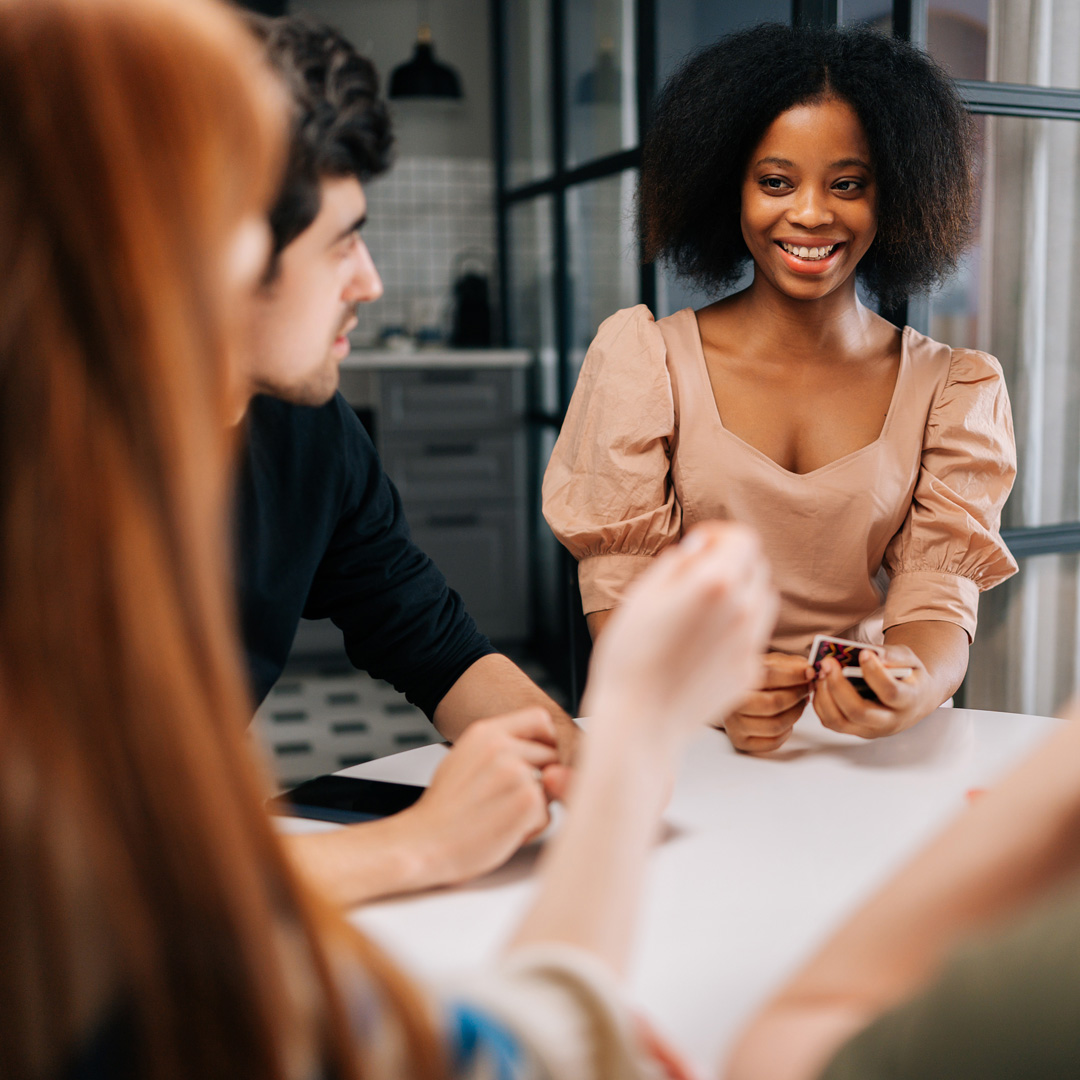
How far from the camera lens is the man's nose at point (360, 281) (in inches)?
39.8

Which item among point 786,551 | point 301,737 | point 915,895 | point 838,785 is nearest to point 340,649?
point 301,737

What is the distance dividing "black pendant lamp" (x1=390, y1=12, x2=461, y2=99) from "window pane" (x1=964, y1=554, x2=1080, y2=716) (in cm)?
278

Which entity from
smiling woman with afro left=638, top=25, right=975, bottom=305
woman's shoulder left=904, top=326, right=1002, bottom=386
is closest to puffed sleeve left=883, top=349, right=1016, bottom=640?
woman's shoulder left=904, top=326, right=1002, bottom=386

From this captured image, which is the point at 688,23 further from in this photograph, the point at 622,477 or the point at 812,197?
the point at 622,477

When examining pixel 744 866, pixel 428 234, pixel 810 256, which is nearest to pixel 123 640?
pixel 744 866

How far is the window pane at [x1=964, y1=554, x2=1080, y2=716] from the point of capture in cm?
209

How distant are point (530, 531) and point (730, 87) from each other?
8.52 ft

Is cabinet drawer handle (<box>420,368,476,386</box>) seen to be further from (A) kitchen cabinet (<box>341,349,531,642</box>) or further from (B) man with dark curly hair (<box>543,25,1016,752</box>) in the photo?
(B) man with dark curly hair (<box>543,25,1016,752</box>)

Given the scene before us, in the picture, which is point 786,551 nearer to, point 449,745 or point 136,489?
point 449,745

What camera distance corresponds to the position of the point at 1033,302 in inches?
80.7

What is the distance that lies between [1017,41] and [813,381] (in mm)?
949

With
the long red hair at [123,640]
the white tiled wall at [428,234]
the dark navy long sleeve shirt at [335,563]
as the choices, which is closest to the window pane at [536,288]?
the white tiled wall at [428,234]

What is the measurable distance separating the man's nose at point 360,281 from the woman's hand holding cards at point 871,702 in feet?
1.91

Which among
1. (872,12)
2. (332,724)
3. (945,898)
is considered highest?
(872,12)
